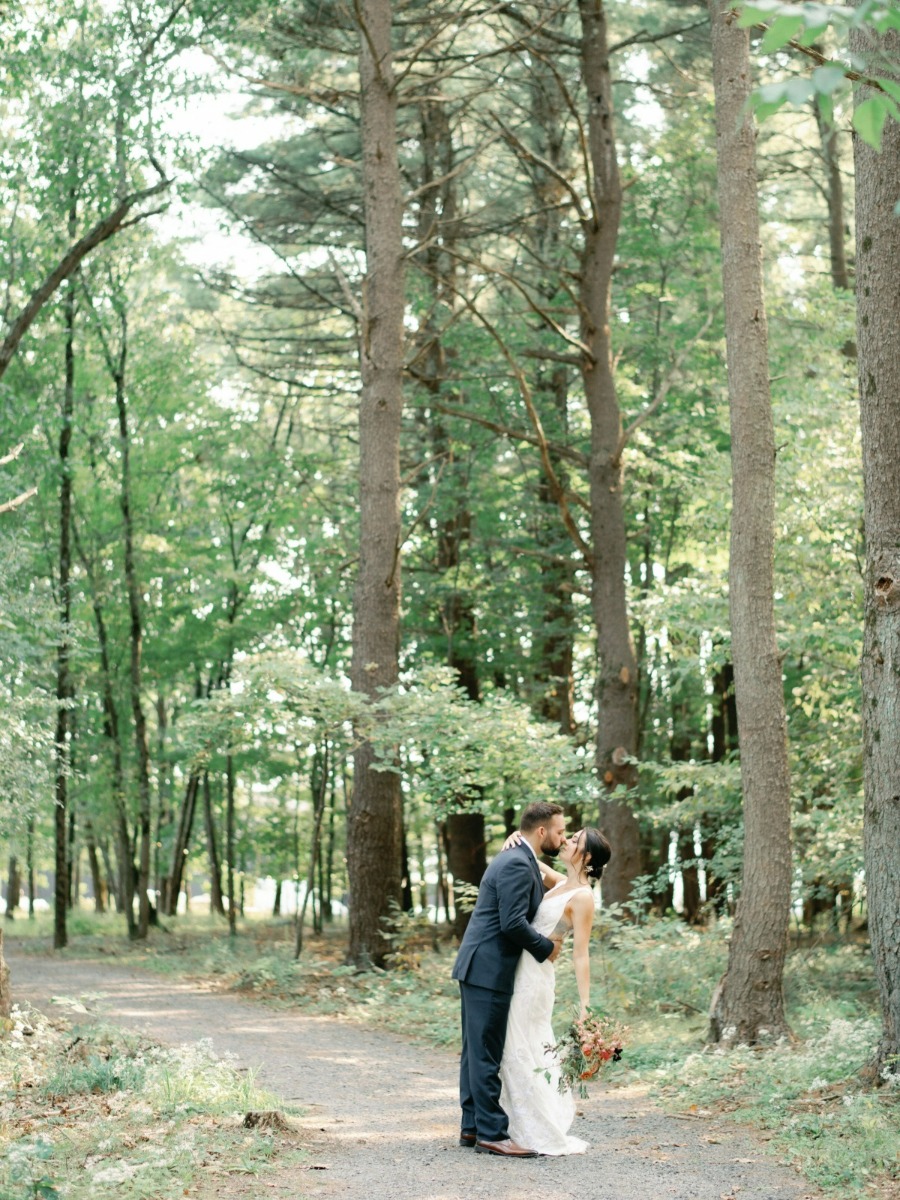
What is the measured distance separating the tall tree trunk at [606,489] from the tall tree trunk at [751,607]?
549cm

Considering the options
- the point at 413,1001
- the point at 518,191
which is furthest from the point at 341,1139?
the point at 518,191

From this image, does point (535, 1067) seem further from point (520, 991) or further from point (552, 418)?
point (552, 418)

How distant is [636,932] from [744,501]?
462cm

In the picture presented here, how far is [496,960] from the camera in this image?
667 centimetres

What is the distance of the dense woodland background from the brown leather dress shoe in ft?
7.62

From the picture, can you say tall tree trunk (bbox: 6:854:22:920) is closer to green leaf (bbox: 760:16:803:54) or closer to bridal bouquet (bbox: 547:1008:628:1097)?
bridal bouquet (bbox: 547:1008:628:1097)

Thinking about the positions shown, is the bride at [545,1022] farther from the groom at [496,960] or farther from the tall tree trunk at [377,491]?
the tall tree trunk at [377,491]

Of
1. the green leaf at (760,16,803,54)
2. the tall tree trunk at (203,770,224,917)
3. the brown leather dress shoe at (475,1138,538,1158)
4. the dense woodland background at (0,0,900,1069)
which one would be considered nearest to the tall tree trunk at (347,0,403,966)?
the dense woodland background at (0,0,900,1069)

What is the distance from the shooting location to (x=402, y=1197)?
5.53 meters

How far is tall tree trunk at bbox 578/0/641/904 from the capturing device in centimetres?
1510

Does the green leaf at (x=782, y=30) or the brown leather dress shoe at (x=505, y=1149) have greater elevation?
the green leaf at (x=782, y=30)

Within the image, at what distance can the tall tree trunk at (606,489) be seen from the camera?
Result: 49.5 feet

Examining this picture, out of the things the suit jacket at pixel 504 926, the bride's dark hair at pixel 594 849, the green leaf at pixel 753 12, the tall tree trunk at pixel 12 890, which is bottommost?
the tall tree trunk at pixel 12 890

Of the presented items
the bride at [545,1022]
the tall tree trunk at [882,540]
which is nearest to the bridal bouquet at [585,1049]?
the bride at [545,1022]
